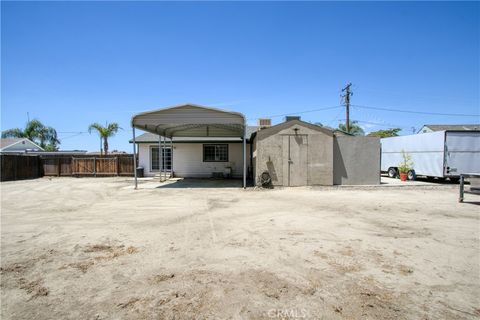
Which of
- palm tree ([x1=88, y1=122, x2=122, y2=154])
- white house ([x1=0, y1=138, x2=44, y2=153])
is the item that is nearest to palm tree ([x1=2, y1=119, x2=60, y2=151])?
white house ([x1=0, y1=138, x2=44, y2=153])

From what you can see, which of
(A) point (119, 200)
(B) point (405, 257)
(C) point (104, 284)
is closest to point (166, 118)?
(A) point (119, 200)

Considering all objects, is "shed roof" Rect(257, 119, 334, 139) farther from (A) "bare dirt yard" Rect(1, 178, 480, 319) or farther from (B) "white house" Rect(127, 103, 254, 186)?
(A) "bare dirt yard" Rect(1, 178, 480, 319)

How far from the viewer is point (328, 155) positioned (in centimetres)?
1347

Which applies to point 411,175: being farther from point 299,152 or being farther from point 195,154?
point 195,154

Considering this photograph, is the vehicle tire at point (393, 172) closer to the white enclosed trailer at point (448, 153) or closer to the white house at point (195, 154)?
the white enclosed trailer at point (448, 153)

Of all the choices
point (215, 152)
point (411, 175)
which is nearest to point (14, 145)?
point (215, 152)

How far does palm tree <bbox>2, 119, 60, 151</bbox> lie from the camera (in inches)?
1920

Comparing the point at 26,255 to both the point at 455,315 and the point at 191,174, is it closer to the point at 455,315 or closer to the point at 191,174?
the point at 455,315

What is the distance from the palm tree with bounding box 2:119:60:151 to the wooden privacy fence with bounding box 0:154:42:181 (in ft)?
124

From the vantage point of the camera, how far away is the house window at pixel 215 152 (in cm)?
1933

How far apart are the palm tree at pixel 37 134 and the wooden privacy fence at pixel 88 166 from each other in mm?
38143

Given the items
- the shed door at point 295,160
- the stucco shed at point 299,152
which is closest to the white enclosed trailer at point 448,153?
the stucco shed at point 299,152

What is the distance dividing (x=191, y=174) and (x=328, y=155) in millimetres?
10287

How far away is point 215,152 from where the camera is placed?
63.6 feet
